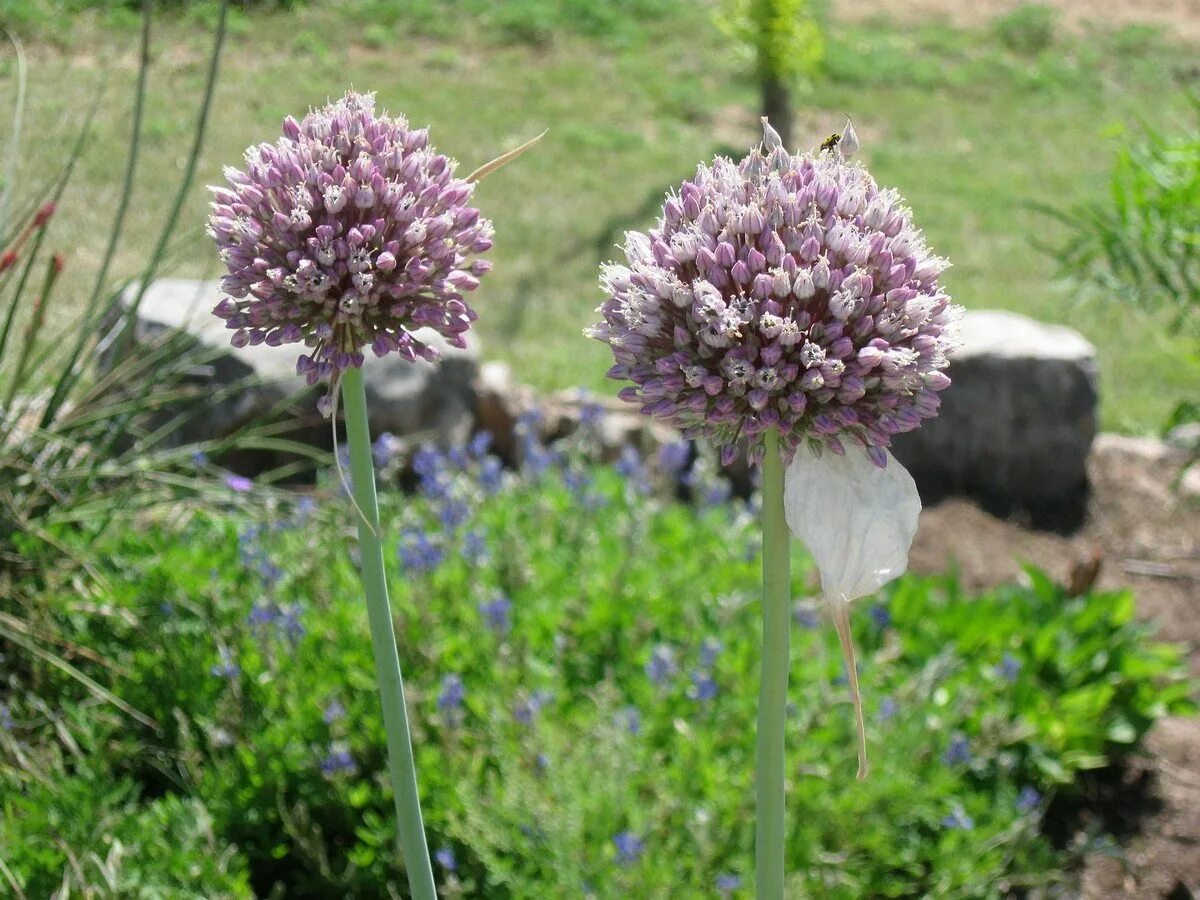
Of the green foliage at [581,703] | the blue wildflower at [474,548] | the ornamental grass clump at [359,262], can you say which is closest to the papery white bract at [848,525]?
the ornamental grass clump at [359,262]

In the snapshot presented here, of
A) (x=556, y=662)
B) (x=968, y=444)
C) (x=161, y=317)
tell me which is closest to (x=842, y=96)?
(x=968, y=444)

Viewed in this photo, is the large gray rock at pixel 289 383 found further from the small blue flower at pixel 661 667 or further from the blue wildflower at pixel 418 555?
the small blue flower at pixel 661 667

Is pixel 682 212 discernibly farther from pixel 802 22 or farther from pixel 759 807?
pixel 802 22

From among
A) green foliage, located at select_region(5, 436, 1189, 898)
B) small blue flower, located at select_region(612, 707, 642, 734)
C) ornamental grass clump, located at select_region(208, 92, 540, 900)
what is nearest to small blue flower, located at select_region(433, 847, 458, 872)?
green foliage, located at select_region(5, 436, 1189, 898)

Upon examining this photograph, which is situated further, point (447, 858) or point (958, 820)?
point (958, 820)

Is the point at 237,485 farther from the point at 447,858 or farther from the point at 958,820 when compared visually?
the point at 958,820

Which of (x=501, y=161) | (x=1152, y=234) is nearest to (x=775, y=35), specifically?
(x=1152, y=234)
